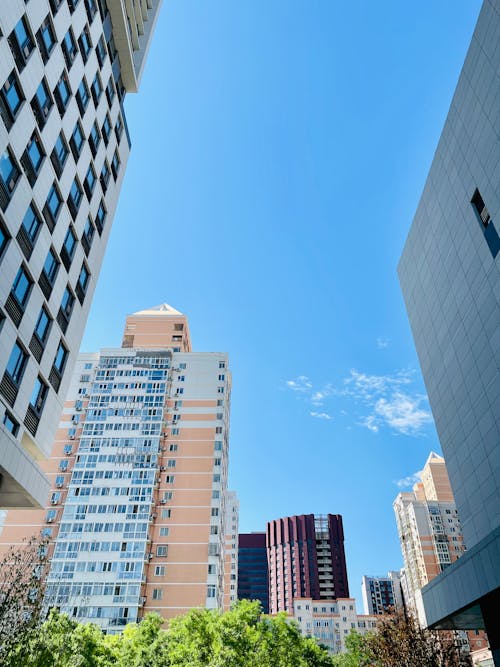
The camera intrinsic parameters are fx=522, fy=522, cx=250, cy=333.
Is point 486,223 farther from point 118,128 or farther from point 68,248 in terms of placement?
point 118,128

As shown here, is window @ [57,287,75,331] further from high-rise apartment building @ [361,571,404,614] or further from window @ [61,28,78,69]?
high-rise apartment building @ [361,571,404,614]

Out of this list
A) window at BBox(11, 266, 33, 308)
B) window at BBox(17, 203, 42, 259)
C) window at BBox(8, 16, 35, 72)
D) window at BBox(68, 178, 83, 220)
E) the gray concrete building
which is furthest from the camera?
window at BBox(68, 178, 83, 220)

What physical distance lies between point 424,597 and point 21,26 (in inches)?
1069

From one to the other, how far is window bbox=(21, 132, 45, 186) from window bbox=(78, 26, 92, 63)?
7.43m

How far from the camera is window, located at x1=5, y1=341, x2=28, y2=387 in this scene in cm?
1861

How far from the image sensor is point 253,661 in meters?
28.0

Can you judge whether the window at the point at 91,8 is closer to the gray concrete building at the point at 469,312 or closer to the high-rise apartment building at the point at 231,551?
the gray concrete building at the point at 469,312

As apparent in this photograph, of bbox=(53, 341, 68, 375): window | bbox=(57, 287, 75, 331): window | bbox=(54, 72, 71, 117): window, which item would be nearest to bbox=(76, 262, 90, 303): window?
bbox=(57, 287, 75, 331): window

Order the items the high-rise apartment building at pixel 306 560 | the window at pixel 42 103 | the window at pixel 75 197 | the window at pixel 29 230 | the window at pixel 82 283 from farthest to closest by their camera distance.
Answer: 1. the high-rise apartment building at pixel 306 560
2. the window at pixel 82 283
3. the window at pixel 75 197
4. the window at pixel 42 103
5. the window at pixel 29 230

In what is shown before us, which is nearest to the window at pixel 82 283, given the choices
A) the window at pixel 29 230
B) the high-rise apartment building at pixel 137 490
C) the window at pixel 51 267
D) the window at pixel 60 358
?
the window at pixel 51 267

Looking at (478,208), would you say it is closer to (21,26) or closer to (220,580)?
(21,26)

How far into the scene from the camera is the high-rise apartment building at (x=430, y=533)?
8438cm

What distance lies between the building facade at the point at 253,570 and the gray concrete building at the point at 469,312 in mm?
134358

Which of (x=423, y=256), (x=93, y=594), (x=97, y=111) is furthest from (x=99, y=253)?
(x=93, y=594)
